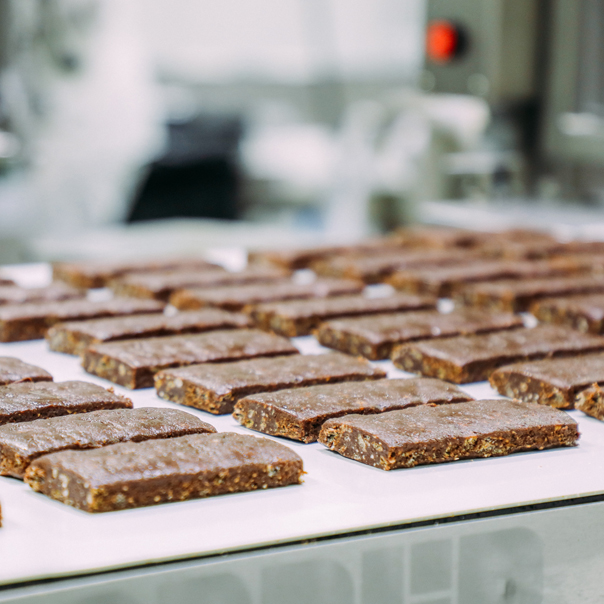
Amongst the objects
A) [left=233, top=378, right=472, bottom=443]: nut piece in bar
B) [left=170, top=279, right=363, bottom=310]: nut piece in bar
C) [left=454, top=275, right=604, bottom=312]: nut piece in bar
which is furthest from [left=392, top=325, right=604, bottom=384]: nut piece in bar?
[left=170, top=279, right=363, bottom=310]: nut piece in bar

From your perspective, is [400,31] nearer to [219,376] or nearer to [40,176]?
[40,176]

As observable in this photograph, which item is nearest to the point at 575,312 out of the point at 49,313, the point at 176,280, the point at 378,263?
the point at 378,263

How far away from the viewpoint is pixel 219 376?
1.72m

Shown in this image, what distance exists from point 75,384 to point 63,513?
0.45m

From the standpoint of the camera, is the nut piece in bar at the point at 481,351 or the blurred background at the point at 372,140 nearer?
the nut piece in bar at the point at 481,351

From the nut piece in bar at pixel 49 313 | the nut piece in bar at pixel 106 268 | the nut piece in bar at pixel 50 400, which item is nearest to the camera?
the nut piece in bar at pixel 50 400

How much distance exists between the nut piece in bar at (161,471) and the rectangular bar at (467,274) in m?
1.37

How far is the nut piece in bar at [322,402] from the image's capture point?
1.52 m

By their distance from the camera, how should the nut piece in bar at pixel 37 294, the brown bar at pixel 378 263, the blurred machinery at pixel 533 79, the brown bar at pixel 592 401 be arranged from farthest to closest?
the blurred machinery at pixel 533 79
the brown bar at pixel 378 263
the nut piece in bar at pixel 37 294
the brown bar at pixel 592 401

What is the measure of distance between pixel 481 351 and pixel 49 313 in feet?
3.32

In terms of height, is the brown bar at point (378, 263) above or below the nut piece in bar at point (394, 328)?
above

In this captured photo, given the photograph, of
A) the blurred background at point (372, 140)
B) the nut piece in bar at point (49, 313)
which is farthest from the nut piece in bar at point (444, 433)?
the blurred background at point (372, 140)

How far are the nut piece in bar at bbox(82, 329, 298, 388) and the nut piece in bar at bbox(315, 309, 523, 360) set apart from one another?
16 cm

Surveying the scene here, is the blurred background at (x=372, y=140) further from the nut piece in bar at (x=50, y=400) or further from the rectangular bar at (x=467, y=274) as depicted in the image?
the nut piece in bar at (x=50, y=400)
